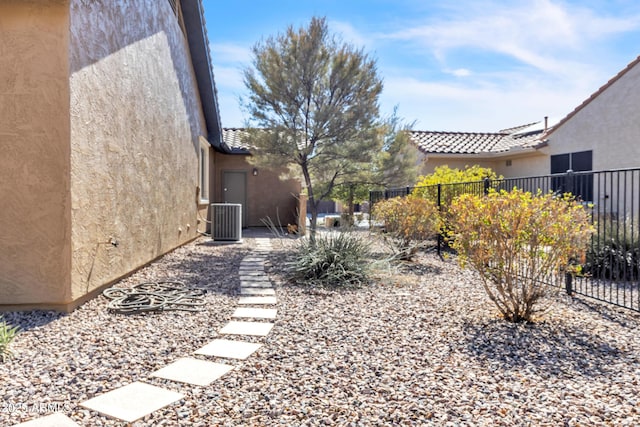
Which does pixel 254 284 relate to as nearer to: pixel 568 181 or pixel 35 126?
pixel 35 126

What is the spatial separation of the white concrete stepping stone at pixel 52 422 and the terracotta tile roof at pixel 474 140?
15608mm

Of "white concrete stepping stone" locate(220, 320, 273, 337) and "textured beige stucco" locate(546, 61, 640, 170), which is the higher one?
"textured beige stucco" locate(546, 61, 640, 170)

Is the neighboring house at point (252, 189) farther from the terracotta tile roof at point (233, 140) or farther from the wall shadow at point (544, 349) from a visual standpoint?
the wall shadow at point (544, 349)

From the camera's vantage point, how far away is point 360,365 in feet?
10.8

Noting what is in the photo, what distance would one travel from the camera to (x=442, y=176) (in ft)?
38.7

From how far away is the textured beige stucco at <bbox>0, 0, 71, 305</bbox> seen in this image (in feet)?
14.6

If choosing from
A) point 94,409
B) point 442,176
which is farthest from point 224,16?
point 94,409

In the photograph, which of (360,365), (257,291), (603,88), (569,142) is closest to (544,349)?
(360,365)

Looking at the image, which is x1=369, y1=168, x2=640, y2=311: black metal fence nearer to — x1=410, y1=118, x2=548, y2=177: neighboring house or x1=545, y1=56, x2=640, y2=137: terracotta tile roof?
x1=545, y1=56, x2=640, y2=137: terracotta tile roof

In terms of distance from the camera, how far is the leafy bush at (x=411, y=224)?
820 cm

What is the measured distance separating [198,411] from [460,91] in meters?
16.1

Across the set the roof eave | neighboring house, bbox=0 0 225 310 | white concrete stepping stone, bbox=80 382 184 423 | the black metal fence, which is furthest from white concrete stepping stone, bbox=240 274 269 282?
the roof eave

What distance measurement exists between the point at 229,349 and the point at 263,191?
13088 mm

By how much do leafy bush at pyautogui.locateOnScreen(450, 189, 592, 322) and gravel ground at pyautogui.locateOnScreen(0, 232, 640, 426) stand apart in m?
0.39
